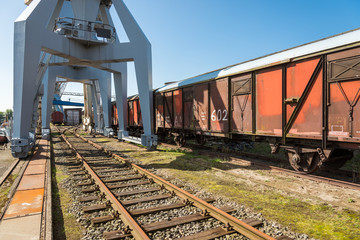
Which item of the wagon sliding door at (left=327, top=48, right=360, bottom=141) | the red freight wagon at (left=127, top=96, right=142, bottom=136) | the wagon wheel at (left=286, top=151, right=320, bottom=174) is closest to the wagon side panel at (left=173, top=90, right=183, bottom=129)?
the red freight wagon at (left=127, top=96, right=142, bottom=136)

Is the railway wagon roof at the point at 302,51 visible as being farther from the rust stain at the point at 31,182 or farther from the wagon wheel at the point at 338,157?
the rust stain at the point at 31,182

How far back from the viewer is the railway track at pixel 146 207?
12.4 feet

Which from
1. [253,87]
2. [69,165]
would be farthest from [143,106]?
[253,87]

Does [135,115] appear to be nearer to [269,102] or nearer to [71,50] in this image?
[71,50]

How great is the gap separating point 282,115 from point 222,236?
195 inches

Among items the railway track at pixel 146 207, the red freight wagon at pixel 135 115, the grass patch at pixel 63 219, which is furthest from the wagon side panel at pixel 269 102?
the red freight wagon at pixel 135 115

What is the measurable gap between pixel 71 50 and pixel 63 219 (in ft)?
38.5

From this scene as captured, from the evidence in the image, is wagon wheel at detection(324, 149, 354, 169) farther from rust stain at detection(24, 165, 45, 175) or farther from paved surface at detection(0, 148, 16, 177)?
paved surface at detection(0, 148, 16, 177)

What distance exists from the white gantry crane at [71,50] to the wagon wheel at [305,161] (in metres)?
7.79

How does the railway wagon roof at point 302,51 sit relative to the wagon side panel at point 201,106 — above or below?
above

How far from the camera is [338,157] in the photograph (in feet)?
23.1

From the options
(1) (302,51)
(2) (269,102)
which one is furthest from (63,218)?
(1) (302,51)

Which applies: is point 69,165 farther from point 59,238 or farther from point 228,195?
point 228,195

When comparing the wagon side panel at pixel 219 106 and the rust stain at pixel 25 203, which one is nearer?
the rust stain at pixel 25 203
